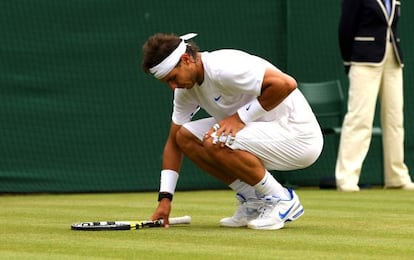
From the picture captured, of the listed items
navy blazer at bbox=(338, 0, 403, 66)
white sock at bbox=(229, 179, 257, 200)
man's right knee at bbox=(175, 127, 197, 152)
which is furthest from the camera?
navy blazer at bbox=(338, 0, 403, 66)

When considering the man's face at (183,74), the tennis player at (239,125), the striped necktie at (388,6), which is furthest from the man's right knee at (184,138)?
the striped necktie at (388,6)

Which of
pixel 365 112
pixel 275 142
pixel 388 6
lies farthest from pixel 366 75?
pixel 275 142

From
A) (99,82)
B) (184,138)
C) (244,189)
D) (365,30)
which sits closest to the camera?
(184,138)

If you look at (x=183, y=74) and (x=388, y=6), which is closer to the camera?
(x=183, y=74)

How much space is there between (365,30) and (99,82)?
8.59ft

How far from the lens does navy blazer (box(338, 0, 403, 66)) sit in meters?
10.9

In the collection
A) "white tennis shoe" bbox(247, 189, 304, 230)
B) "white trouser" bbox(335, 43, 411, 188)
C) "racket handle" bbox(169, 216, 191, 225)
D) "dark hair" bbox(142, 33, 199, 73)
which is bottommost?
"white trouser" bbox(335, 43, 411, 188)

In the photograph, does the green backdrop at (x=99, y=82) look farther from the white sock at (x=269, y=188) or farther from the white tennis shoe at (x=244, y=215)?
the white sock at (x=269, y=188)

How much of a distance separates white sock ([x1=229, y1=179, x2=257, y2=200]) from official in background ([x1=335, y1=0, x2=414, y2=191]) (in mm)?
4212

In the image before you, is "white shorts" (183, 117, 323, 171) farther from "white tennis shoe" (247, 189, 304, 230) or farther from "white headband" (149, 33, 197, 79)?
"white headband" (149, 33, 197, 79)

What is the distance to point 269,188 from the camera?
22.1 ft

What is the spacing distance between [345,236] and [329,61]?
625 centimetres

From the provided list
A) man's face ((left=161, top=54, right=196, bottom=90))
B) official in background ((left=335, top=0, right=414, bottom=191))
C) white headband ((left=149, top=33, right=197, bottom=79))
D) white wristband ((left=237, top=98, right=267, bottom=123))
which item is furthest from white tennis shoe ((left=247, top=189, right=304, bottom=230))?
official in background ((left=335, top=0, right=414, bottom=191))

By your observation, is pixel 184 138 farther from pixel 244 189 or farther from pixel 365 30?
pixel 365 30
